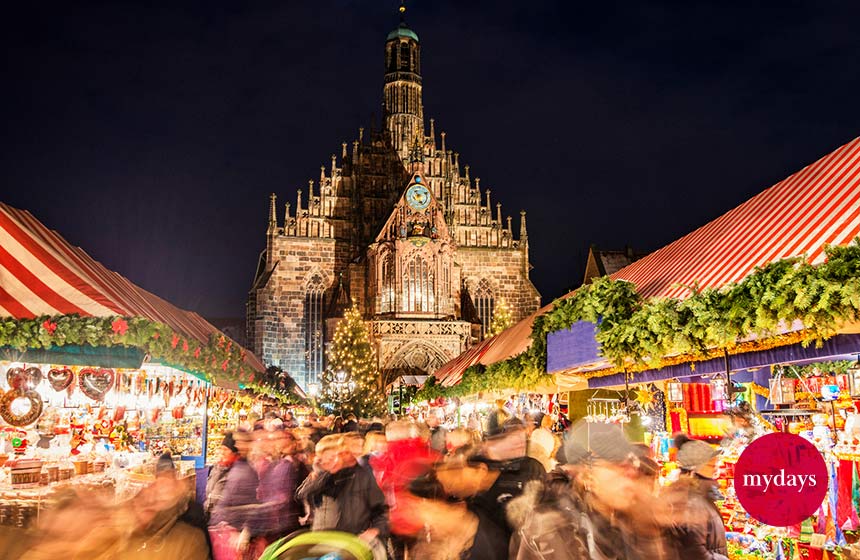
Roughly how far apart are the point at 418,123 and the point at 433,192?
5235mm

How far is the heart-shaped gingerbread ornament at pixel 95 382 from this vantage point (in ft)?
27.0

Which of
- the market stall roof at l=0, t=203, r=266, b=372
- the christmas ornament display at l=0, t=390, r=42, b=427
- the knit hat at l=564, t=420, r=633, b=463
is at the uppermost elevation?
the market stall roof at l=0, t=203, r=266, b=372

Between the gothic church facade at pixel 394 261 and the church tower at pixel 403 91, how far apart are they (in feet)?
0.29

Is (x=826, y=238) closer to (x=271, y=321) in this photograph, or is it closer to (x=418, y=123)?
(x=271, y=321)

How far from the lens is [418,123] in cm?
4400

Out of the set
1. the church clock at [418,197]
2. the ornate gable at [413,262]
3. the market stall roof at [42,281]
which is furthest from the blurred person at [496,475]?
the church clock at [418,197]

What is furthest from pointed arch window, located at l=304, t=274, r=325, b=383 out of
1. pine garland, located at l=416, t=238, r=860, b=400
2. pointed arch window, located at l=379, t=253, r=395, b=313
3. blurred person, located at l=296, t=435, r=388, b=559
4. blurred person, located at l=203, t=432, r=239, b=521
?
blurred person, located at l=296, t=435, r=388, b=559

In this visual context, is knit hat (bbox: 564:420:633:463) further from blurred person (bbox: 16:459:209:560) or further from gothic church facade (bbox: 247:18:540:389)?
gothic church facade (bbox: 247:18:540:389)

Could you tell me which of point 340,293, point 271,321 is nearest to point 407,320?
point 340,293

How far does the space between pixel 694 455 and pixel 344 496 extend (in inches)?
100

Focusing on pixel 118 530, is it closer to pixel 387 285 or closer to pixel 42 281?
pixel 42 281

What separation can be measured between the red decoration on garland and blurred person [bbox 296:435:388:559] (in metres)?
2.31

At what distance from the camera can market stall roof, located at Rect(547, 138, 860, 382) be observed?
530 centimetres

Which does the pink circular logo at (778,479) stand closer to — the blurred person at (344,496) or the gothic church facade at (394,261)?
the blurred person at (344,496)
